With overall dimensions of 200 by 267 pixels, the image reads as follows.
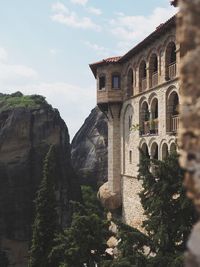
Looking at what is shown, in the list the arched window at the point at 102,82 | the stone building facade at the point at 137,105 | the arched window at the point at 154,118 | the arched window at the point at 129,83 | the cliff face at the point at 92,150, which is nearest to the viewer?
the stone building facade at the point at 137,105

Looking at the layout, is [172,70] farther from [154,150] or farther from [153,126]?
[154,150]

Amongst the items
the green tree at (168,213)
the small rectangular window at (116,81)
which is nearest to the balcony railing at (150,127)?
the small rectangular window at (116,81)

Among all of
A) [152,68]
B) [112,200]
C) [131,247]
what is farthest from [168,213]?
[112,200]

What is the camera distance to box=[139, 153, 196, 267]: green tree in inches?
550

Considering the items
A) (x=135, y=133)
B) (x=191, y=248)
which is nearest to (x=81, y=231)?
(x=135, y=133)

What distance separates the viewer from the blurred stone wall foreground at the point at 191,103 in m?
2.98

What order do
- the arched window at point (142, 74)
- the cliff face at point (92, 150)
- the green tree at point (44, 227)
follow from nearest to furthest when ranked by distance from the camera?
1. the green tree at point (44, 227)
2. the arched window at point (142, 74)
3. the cliff face at point (92, 150)

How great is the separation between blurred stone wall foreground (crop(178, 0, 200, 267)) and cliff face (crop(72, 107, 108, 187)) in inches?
2063

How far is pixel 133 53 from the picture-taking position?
1139 inches

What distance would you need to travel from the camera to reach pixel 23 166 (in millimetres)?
38906

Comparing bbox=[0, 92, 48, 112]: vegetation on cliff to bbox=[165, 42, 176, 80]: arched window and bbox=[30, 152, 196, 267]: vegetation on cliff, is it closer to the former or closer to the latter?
bbox=[165, 42, 176, 80]: arched window

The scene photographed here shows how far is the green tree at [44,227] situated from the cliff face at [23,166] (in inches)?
458

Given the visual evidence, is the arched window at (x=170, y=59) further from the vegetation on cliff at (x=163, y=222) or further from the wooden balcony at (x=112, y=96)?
the vegetation on cliff at (x=163, y=222)

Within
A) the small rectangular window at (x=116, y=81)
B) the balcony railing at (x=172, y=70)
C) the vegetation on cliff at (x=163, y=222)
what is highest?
the small rectangular window at (x=116, y=81)
